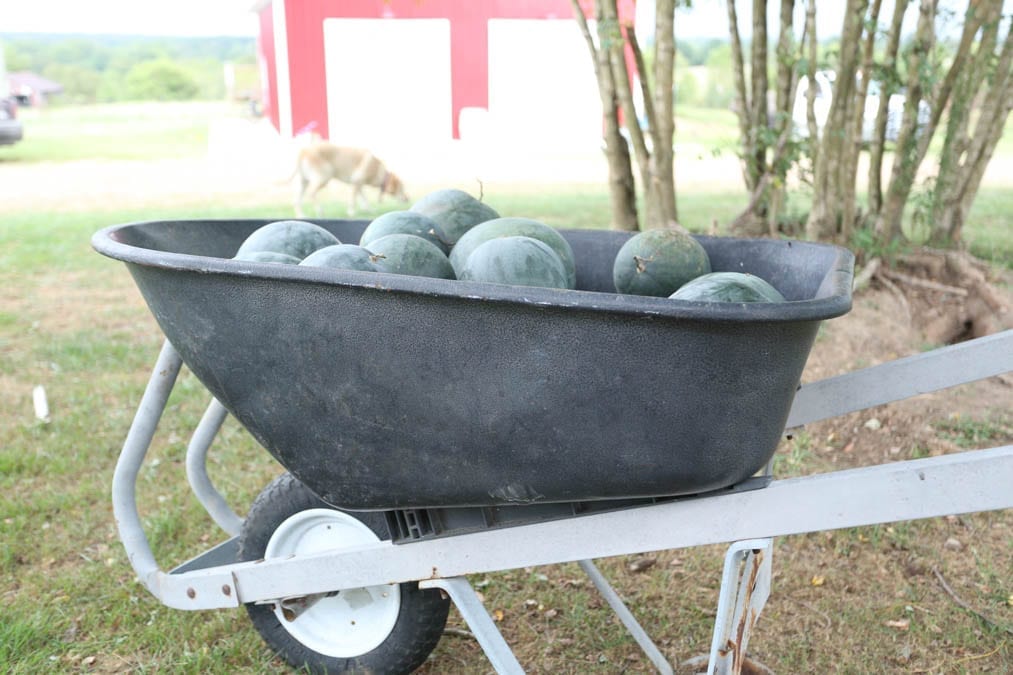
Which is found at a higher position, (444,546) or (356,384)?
(356,384)

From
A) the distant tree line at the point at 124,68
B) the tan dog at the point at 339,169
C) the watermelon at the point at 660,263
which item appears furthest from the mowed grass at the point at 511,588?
the distant tree line at the point at 124,68

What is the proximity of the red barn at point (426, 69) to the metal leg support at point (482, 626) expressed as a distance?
1332 centimetres

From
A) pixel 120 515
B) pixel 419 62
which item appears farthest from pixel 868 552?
pixel 419 62

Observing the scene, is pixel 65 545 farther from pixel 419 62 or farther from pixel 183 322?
pixel 419 62

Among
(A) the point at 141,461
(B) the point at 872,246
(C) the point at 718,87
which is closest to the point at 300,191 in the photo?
(B) the point at 872,246

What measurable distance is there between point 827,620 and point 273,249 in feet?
5.11

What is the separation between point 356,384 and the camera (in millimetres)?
1392

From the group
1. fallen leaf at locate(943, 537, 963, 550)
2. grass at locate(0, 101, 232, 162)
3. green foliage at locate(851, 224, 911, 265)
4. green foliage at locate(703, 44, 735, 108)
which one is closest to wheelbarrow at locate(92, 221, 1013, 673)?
fallen leaf at locate(943, 537, 963, 550)

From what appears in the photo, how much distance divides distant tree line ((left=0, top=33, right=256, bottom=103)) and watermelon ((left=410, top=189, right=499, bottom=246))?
140 ft

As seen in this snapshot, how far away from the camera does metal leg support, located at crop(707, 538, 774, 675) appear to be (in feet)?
4.35

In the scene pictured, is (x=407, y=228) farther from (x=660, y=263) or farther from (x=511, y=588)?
(x=511, y=588)

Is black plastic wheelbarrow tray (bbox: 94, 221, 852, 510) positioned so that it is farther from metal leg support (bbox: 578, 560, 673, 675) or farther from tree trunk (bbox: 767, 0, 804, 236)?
tree trunk (bbox: 767, 0, 804, 236)

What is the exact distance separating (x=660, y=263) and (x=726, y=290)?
0.22 m

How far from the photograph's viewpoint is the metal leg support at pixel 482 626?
151cm
